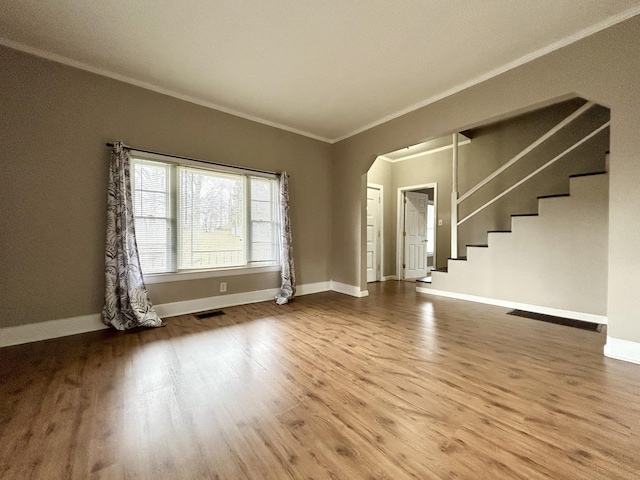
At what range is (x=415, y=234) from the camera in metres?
6.44

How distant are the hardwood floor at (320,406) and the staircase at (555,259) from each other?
2.63 feet

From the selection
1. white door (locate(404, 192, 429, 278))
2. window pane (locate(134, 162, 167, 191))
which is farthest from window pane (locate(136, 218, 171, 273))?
white door (locate(404, 192, 429, 278))

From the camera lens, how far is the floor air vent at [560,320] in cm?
295

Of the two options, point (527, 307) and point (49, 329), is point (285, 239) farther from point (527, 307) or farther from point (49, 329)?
point (527, 307)

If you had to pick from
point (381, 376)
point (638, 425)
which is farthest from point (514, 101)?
point (381, 376)

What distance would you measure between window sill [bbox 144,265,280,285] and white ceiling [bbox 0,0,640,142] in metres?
2.36

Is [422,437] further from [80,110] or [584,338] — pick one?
[80,110]

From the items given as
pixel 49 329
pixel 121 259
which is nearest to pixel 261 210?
pixel 121 259

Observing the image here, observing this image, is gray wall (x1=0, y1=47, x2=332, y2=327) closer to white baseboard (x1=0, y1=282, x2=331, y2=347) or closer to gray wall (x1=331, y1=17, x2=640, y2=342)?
white baseboard (x1=0, y1=282, x2=331, y2=347)

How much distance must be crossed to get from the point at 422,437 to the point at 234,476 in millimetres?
933

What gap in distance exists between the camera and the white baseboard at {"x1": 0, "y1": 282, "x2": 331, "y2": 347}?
251 cm

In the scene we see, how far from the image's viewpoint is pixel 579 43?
2.32 m

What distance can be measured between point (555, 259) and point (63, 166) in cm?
597

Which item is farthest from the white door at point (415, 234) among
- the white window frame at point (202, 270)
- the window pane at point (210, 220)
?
the window pane at point (210, 220)
